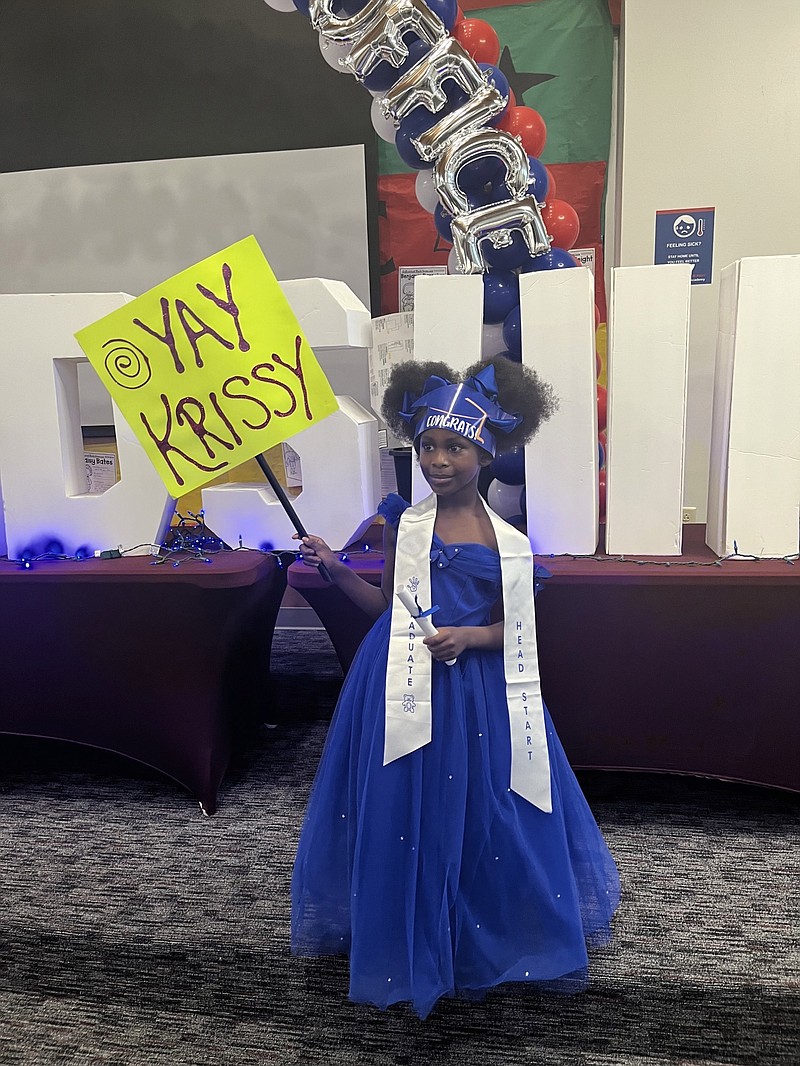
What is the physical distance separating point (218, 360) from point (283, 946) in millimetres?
1069

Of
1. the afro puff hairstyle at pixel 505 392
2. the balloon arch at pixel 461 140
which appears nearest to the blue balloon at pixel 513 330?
the balloon arch at pixel 461 140

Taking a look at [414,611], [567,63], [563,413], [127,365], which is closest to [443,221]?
[563,413]

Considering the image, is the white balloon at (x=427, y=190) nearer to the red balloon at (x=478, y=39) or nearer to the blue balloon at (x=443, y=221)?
the blue balloon at (x=443, y=221)

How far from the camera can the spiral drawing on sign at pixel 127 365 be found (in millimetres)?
1288

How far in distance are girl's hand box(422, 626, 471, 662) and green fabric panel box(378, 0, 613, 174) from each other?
2301 millimetres

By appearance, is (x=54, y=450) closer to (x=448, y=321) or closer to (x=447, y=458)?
(x=448, y=321)

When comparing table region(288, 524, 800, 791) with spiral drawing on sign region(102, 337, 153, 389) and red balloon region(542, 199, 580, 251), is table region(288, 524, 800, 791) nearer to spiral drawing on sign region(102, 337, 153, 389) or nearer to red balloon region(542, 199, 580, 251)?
spiral drawing on sign region(102, 337, 153, 389)

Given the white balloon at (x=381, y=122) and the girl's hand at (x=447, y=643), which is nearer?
the girl's hand at (x=447, y=643)

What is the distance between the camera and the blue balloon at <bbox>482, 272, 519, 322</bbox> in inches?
68.2

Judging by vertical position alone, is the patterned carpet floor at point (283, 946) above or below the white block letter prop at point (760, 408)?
below

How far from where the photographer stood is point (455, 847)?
1181 millimetres

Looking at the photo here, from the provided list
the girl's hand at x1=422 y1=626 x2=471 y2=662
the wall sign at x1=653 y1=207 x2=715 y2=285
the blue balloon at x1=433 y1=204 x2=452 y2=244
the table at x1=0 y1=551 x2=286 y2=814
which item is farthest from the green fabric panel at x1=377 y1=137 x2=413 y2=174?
the girl's hand at x1=422 y1=626 x2=471 y2=662

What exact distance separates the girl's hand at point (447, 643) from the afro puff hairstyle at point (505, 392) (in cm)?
32

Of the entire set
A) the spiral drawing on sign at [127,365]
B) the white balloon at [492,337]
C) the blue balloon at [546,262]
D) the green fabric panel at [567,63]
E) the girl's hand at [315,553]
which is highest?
the green fabric panel at [567,63]
